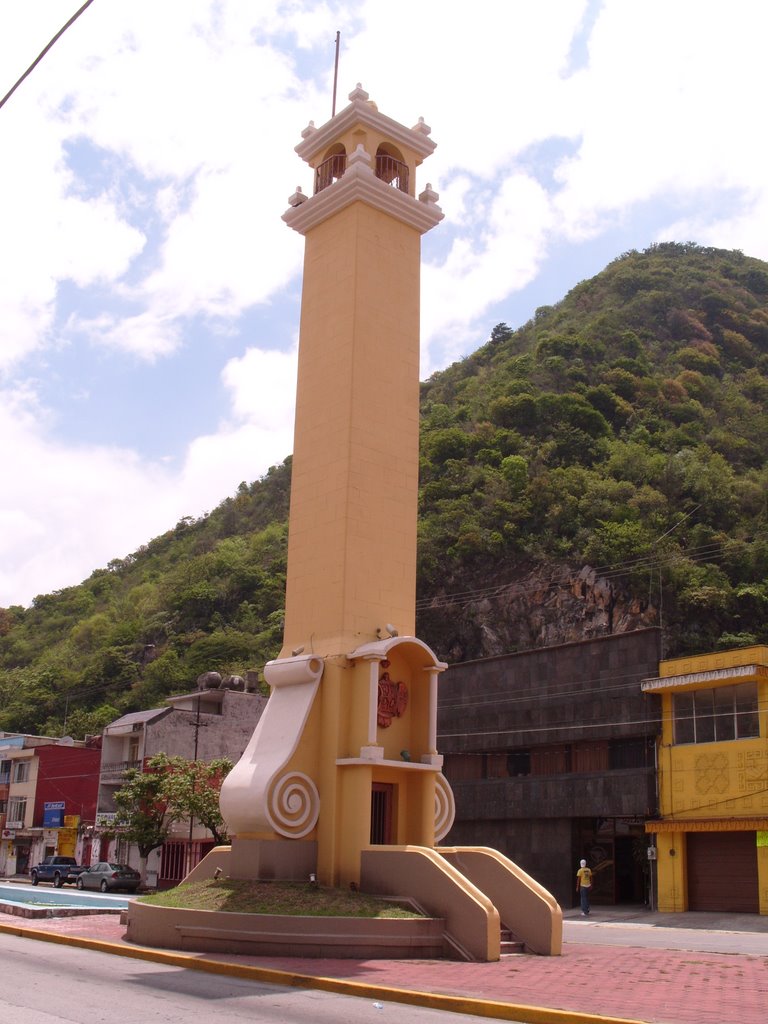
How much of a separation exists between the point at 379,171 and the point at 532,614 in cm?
3773

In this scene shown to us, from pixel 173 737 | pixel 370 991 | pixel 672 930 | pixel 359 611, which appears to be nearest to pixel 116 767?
pixel 173 737

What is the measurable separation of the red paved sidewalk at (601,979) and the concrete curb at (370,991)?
0.72ft

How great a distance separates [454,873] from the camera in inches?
573

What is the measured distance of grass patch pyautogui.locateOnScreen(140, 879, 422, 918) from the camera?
46.8 ft

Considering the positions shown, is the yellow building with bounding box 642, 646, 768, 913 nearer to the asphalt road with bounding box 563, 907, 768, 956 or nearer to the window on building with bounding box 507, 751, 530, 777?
the asphalt road with bounding box 563, 907, 768, 956

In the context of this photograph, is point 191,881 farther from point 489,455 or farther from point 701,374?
point 701,374

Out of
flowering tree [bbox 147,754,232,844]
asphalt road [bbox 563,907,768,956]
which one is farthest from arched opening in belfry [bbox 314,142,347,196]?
flowering tree [bbox 147,754,232,844]

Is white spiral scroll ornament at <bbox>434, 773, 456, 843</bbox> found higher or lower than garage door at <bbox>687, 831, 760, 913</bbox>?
higher

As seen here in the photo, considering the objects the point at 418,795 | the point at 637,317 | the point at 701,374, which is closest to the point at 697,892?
the point at 418,795

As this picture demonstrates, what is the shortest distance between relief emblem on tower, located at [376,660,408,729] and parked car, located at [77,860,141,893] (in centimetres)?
2017

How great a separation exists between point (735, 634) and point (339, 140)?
38060 mm

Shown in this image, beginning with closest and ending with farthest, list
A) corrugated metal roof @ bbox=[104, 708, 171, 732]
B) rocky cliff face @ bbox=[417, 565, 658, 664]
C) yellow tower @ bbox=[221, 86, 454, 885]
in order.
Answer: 1. yellow tower @ bbox=[221, 86, 454, 885]
2. corrugated metal roof @ bbox=[104, 708, 171, 732]
3. rocky cliff face @ bbox=[417, 565, 658, 664]

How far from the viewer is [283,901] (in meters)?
14.9

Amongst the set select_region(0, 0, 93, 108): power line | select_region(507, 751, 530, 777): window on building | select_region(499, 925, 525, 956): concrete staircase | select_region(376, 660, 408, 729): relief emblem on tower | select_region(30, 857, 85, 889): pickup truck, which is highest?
select_region(0, 0, 93, 108): power line
